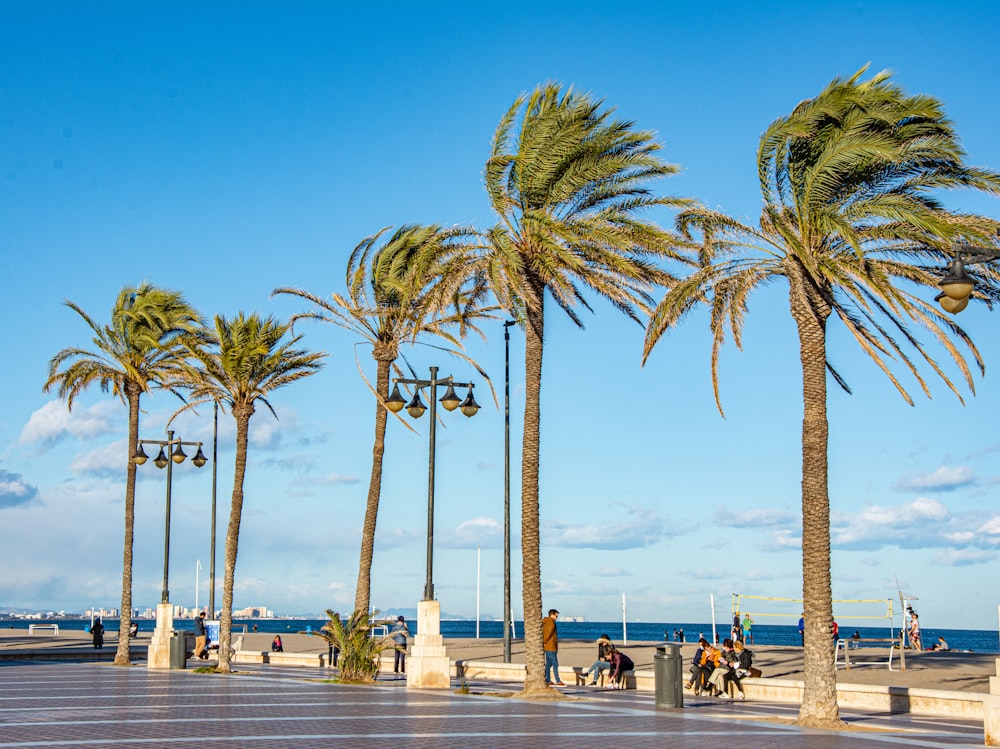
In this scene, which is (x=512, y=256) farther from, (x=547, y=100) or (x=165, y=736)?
(x=165, y=736)

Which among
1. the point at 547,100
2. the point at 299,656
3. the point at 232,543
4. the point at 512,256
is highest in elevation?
the point at 547,100

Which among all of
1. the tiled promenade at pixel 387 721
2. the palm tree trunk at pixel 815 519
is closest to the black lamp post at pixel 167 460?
the tiled promenade at pixel 387 721

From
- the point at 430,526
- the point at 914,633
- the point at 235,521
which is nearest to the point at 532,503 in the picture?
the point at 430,526

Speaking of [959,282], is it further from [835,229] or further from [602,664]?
[602,664]

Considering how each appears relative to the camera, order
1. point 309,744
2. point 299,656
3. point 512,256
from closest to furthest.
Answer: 1. point 309,744
2. point 512,256
3. point 299,656

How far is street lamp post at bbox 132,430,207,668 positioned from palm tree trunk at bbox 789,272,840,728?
22.1 m

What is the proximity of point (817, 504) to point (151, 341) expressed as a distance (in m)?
23.3

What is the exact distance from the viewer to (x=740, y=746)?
1390 cm

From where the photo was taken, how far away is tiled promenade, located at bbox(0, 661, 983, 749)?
13.8 m

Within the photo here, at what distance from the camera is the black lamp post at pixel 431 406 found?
24688mm

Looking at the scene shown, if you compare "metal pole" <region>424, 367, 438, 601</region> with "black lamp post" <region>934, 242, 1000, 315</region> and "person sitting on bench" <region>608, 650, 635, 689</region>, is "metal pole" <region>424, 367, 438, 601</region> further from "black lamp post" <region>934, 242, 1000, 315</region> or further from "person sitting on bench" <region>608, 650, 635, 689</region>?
"black lamp post" <region>934, 242, 1000, 315</region>

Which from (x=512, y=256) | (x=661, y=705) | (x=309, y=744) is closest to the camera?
(x=309, y=744)

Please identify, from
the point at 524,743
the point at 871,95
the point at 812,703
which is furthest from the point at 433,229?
the point at 524,743

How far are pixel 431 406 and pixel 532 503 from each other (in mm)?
3927
